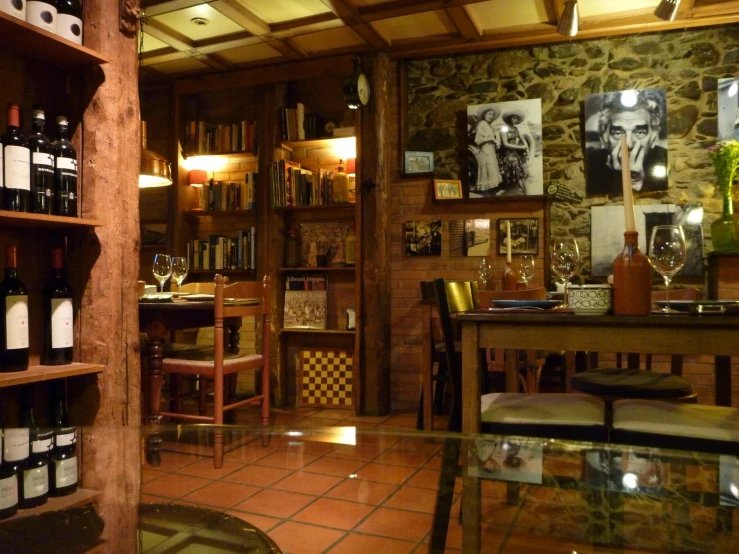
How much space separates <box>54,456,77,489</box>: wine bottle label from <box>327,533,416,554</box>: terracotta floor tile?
820 millimetres

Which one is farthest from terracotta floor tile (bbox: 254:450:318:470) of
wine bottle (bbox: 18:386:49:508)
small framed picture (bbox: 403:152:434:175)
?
small framed picture (bbox: 403:152:434:175)

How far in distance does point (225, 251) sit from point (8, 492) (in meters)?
3.42

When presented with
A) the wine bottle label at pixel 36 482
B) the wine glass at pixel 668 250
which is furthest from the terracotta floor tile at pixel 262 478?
the wine glass at pixel 668 250

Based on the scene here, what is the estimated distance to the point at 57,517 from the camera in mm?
917

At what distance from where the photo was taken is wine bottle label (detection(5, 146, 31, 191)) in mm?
1819

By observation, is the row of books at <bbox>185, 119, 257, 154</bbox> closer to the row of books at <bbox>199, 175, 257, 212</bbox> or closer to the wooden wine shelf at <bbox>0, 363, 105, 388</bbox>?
the row of books at <bbox>199, 175, 257, 212</bbox>

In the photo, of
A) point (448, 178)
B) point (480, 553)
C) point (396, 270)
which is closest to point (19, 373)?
Answer: point (480, 553)

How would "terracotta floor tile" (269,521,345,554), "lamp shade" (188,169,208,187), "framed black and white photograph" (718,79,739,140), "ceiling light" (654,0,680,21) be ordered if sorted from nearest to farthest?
"terracotta floor tile" (269,521,345,554) < "ceiling light" (654,0,680,21) < "framed black and white photograph" (718,79,739,140) < "lamp shade" (188,169,208,187)

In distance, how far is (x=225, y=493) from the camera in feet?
7.80

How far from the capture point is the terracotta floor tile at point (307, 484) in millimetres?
2355

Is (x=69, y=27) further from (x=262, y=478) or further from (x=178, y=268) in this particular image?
→ (x=262, y=478)

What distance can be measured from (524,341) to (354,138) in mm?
3209

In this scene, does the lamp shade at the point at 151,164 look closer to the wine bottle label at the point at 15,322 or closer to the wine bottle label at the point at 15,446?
the wine bottle label at the point at 15,322

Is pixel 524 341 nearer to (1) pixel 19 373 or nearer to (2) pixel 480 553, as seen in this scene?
(2) pixel 480 553
